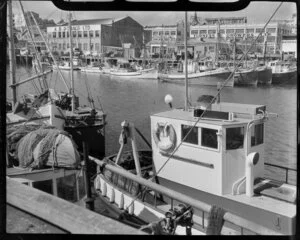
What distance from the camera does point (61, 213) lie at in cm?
179

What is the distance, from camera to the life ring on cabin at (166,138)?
4332 mm

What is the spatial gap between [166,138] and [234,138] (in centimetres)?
79

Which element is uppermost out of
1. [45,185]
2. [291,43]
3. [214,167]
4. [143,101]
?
[291,43]

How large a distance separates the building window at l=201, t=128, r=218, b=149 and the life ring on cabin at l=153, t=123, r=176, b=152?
0.38 meters

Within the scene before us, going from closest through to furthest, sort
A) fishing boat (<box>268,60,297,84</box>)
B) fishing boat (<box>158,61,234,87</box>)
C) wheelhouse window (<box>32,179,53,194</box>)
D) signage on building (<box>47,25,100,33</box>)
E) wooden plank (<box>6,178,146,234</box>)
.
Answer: fishing boat (<box>268,60,297,84</box>), wooden plank (<box>6,178,146,234</box>), signage on building (<box>47,25,100,33</box>), wheelhouse window (<box>32,179,53,194</box>), fishing boat (<box>158,61,234,87</box>)

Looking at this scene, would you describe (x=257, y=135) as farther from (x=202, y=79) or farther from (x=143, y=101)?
(x=143, y=101)

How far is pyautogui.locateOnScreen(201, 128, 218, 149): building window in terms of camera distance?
401 cm

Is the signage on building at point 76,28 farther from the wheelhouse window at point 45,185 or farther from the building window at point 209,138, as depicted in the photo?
the building window at point 209,138

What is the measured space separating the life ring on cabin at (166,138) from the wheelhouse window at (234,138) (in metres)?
0.64

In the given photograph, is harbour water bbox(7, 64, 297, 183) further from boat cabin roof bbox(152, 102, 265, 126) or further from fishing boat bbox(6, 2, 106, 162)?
boat cabin roof bbox(152, 102, 265, 126)

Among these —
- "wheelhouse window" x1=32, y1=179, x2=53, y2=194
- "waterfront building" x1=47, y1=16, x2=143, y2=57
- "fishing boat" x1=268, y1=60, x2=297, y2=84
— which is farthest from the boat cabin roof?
"waterfront building" x1=47, y1=16, x2=143, y2=57

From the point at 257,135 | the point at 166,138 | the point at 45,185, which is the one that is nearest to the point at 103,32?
the point at 45,185

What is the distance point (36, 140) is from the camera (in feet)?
10.8

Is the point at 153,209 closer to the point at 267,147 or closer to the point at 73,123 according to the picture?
the point at 73,123
